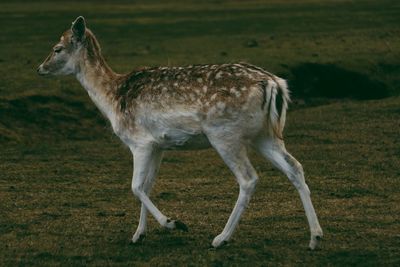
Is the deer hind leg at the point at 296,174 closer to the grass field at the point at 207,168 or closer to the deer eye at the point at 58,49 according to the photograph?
the grass field at the point at 207,168

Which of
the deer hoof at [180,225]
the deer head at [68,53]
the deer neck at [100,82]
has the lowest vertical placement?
the deer hoof at [180,225]

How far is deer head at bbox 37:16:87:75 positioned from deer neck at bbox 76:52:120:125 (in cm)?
9

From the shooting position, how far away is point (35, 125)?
56.4 ft

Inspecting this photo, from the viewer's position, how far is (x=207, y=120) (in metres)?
9.20

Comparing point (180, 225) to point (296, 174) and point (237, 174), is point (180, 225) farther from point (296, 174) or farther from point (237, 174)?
point (296, 174)

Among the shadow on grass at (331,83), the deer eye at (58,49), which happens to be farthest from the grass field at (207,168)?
the deer eye at (58,49)

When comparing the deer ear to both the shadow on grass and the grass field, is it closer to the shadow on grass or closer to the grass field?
the grass field

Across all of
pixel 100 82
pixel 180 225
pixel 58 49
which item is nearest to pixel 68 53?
pixel 58 49

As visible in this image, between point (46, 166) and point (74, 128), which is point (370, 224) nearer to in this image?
point (46, 166)

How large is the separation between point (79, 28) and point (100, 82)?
1.94ft

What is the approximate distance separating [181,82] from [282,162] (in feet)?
4.13

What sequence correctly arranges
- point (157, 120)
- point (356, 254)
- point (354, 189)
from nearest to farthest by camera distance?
point (356, 254) → point (157, 120) → point (354, 189)

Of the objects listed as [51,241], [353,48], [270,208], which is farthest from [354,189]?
[353,48]

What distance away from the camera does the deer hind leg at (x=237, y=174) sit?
9125mm
